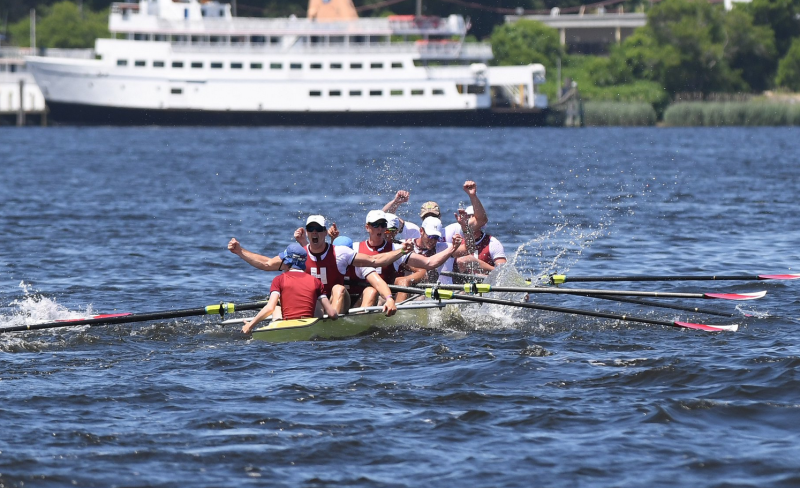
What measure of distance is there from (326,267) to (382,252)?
3.13ft

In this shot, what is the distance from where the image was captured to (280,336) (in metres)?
14.4

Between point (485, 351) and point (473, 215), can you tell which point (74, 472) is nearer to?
point (485, 351)

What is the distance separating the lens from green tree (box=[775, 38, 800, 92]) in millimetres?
88500

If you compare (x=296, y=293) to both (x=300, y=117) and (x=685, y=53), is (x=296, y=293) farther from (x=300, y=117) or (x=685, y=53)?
(x=685, y=53)

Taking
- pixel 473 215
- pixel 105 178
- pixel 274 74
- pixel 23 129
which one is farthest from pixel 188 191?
pixel 23 129

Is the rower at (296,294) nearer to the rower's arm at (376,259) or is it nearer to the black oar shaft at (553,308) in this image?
the rower's arm at (376,259)

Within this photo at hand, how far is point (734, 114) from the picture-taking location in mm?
83875

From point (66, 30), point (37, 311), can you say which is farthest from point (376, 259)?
point (66, 30)

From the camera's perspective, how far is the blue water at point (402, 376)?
1001 cm

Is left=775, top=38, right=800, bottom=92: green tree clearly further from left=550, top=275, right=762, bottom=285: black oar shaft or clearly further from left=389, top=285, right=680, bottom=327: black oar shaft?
left=389, top=285, right=680, bottom=327: black oar shaft

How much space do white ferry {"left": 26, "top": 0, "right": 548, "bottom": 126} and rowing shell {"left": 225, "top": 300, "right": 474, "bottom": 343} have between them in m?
69.9

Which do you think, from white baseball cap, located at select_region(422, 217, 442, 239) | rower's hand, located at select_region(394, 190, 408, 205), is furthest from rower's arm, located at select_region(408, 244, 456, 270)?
rower's hand, located at select_region(394, 190, 408, 205)

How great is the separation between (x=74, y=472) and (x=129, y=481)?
1.81ft

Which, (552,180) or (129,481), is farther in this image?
(552,180)
